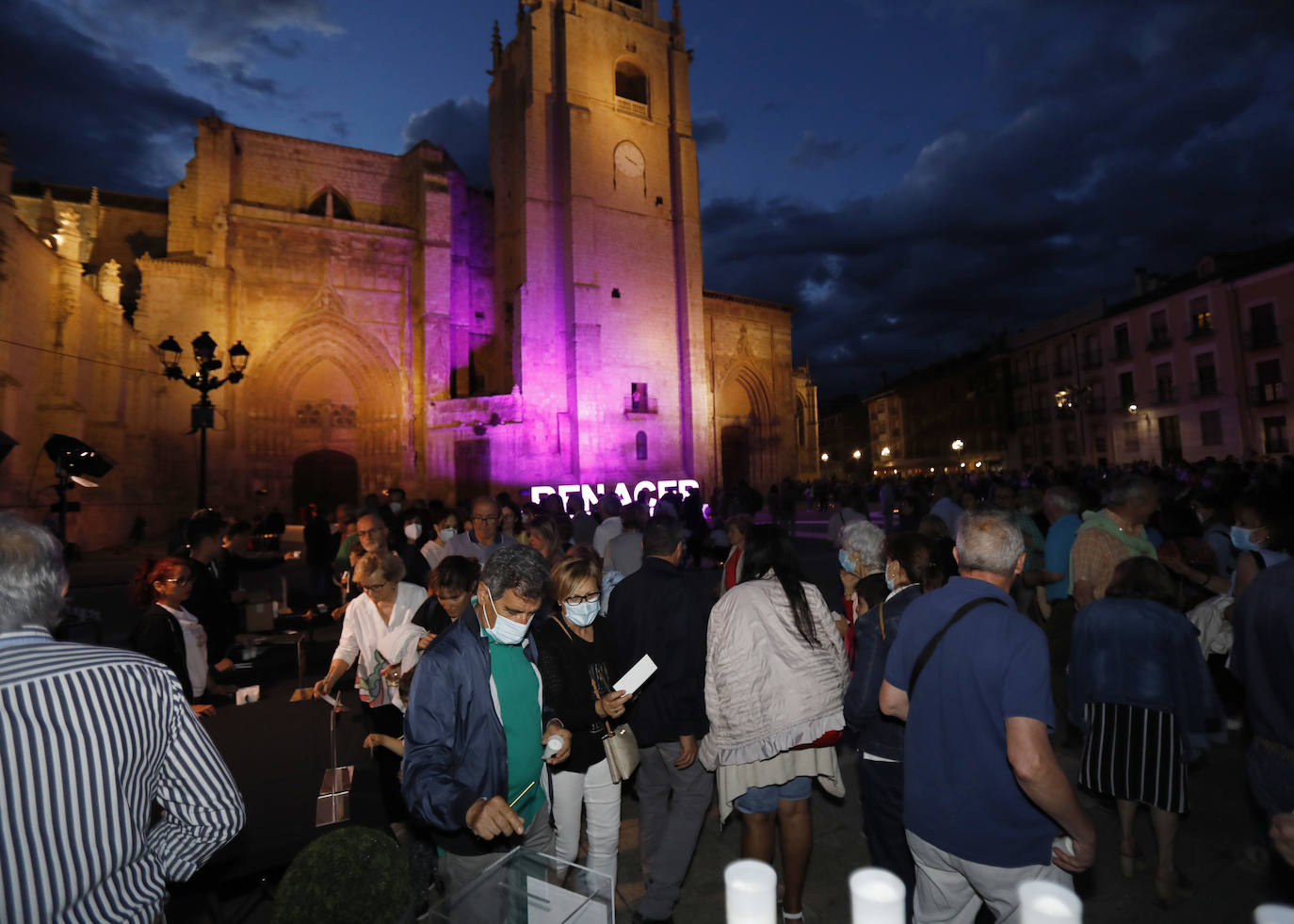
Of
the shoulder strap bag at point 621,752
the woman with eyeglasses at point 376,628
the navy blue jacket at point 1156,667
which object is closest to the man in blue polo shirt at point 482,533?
the woman with eyeglasses at point 376,628

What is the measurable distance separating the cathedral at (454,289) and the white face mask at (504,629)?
16710 mm

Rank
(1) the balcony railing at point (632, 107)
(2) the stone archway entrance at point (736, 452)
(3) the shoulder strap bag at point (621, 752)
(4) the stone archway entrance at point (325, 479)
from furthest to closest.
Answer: (2) the stone archway entrance at point (736, 452) → (1) the balcony railing at point (632, 107) → (4) the stone archway entrance at point (325, 479) → (3) the shoulder strap bag at point (621, 752)

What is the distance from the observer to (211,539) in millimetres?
4465

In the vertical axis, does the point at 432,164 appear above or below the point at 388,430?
above

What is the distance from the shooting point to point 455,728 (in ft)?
6.26

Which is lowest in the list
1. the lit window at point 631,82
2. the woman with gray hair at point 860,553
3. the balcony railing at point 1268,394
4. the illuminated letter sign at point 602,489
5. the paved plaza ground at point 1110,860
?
the paved plaza ground at point 1110,860

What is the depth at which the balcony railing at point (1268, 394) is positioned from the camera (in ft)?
68.0

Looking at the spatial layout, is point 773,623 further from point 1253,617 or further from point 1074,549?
point 1074,549

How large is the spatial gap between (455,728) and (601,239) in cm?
2046

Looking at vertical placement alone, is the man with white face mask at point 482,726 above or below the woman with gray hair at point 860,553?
below

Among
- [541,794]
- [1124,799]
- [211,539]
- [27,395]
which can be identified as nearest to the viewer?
[541,794]

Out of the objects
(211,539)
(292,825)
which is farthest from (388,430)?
(292,825)

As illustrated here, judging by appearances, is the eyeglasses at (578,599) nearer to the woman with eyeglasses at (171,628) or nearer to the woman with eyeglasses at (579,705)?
the woman with eyeglasses at (579,705)

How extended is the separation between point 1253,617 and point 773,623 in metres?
1.62
